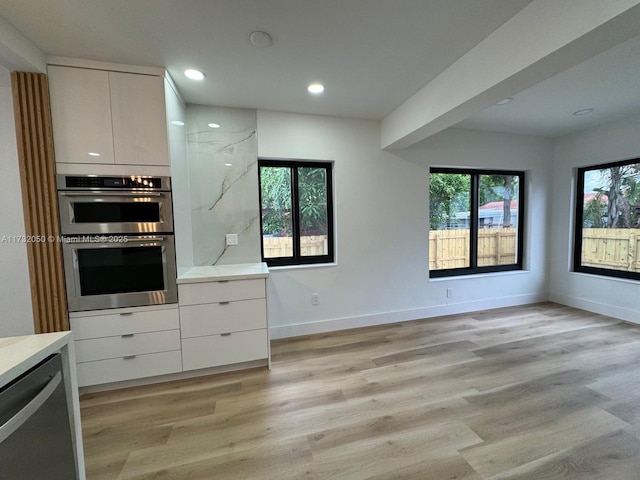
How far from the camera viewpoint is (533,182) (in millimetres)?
3980

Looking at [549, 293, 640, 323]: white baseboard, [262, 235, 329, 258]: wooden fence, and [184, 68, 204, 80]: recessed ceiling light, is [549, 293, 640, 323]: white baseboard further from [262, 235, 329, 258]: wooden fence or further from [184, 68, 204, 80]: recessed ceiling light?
[184, 68, 204, 80]: recessed ceiling light

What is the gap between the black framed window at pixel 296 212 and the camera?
312 centimetres

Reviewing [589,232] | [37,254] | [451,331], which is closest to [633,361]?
[451,331]

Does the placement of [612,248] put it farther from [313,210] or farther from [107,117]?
[107,117]

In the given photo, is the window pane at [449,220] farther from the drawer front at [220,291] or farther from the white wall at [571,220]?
the drawer front at [220,291]

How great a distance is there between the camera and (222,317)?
2.30 meters

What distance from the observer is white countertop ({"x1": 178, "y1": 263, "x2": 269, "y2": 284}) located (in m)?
2.22

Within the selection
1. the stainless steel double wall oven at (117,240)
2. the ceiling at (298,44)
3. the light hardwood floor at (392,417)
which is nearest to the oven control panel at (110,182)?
the stainless steel double wall oven at (117,240)

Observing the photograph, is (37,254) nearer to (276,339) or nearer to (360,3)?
(276,339)

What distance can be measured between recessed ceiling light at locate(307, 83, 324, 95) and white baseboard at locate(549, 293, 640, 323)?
4620mm

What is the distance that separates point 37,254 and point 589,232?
6.29 m

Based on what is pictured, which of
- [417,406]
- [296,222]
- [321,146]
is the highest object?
[321,146]

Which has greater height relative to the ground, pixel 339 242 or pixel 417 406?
pixel 339 242

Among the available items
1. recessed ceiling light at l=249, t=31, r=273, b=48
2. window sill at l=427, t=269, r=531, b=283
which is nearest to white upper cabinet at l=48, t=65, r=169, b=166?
recessed ceiling light at l=249, t=31, r=273, b=48
